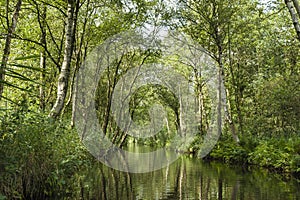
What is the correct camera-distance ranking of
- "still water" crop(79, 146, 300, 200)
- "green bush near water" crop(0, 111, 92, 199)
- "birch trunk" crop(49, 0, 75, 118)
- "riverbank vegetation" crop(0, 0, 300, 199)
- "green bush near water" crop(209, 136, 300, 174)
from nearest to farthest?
"green bush near water" crop(0, 111, 92, 199) → "still water" crop(79, 146, 300, 200) → "birch trunk" crop(49, 0, 75, 118) → "green bush near water" crop(209, 136, 300, 174) → "riverbank vegetation" crop(0, 0, 300, 199)

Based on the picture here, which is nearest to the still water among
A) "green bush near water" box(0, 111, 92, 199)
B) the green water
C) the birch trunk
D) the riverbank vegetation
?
the green water

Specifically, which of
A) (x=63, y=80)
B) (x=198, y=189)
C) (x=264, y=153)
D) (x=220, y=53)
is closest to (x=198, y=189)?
(x=198, y=189)

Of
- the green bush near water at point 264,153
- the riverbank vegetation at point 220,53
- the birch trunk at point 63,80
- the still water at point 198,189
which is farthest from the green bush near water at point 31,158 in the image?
the green bush near water at point 264,153

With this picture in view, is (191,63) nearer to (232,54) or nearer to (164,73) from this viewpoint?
(164,73)

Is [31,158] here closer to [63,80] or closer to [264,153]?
[63,80]

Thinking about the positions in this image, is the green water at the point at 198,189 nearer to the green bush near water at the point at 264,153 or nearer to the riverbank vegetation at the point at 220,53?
the green bush near water at the point at 264,153

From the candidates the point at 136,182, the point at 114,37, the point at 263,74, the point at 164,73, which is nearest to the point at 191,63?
the point at 164,73

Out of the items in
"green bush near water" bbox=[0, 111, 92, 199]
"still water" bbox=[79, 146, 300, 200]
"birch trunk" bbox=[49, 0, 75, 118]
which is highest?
"birch trunk" bbox=[49, 0, 75, 118]

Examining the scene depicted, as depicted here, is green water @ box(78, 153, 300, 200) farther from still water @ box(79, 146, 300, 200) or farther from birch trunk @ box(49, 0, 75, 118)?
birch trunk @ box(49, 0, 75, 118)

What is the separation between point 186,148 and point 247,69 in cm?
1132

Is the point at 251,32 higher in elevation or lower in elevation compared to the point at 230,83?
higher

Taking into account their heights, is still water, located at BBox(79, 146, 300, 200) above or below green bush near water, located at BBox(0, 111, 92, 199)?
below

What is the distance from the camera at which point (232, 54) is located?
2770cm

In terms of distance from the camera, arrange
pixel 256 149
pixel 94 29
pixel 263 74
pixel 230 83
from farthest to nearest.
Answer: pixel 230 83
pixel 263 74
pixel 94 29
pixel 256 149
